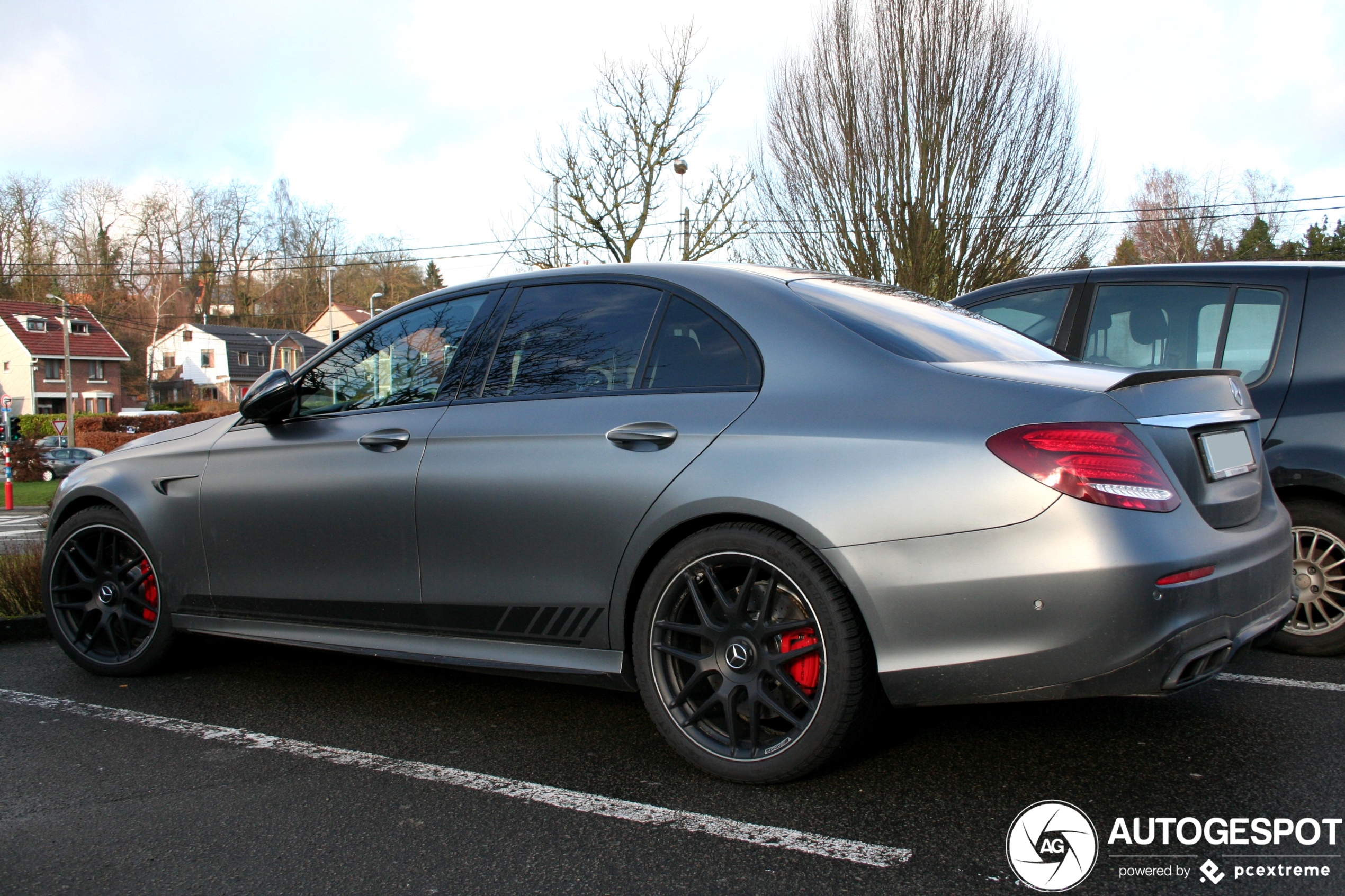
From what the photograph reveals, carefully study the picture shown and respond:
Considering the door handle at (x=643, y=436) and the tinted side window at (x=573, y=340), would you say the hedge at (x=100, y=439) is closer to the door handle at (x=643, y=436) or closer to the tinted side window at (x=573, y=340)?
the tinted side window at (x=573, y=340)

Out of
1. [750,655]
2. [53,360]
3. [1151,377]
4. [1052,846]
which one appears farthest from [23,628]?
[53,360]

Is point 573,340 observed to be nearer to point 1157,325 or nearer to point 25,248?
point 1157,325

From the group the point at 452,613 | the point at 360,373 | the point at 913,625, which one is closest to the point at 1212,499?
the point at 913,625

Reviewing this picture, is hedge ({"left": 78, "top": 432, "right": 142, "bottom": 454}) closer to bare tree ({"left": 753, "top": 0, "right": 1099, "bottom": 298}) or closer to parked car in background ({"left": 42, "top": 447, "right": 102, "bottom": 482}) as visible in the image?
parked car in background ({"left": 42, "top": 447, "right": 102, "bottom": 482})

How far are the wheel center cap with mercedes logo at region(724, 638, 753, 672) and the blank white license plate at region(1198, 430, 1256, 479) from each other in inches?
51.7

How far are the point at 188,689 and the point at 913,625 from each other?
3012 millimetres

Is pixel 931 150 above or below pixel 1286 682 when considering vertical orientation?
above

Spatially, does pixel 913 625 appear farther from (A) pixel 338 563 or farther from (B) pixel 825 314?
(A) pixel 338 563

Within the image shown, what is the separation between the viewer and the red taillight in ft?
7.84

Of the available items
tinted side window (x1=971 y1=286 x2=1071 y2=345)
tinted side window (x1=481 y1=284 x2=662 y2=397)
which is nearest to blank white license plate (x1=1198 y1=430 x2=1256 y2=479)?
tinted side window (x1=481 y1=284 x2=662 y2=397)

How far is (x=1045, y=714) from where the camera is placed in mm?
3389

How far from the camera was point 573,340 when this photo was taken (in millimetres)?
3355

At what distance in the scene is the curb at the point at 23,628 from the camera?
5.09m

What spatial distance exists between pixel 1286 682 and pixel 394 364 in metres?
3.52
